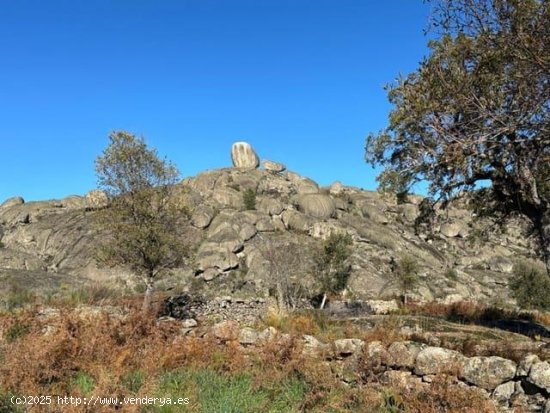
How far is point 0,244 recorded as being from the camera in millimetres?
73438

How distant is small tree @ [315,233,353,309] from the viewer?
124ft

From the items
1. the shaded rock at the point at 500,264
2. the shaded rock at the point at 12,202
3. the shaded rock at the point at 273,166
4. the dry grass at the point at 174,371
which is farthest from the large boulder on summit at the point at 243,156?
the dry grass at the point at 174,371

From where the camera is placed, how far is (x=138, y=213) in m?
21.9

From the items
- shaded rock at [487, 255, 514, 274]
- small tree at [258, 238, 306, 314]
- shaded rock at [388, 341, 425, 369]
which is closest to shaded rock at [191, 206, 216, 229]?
small tree at [258, 238, 306, 314]

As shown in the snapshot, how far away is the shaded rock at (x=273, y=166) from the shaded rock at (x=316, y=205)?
95.3 feet

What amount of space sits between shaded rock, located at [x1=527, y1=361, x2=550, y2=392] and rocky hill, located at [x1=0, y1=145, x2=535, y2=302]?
35867 mm

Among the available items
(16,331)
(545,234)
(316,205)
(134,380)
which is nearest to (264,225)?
(316,205)

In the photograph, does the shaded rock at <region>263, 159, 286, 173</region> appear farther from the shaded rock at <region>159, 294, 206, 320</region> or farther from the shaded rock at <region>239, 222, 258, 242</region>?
the shaded rock at <region>159, 294, 206, 320</region>

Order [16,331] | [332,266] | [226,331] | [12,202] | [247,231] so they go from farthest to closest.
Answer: [12,202] → [247,231] → [332,266] → [226,331] → [16,331]

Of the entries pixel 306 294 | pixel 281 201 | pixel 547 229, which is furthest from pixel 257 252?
pixel 547 229

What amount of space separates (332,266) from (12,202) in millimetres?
77400

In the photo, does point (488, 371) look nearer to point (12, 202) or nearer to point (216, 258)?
point (216, 258)

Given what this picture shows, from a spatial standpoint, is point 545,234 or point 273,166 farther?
point 273,166

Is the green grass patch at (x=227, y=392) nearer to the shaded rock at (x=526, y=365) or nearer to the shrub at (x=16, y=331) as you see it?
the shaded rock at (x=526, y=365)
